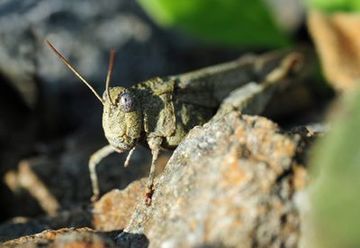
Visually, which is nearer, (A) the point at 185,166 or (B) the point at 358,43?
(A) the point at 185,166

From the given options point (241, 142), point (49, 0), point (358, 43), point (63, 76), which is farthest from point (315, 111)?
point (241, 142)

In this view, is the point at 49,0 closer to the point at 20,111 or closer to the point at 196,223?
the point at 20,111

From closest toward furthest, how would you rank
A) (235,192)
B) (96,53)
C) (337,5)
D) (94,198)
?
(235,192), (94,198), (337,5), (96,53)

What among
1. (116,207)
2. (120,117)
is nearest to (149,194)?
(116,207)

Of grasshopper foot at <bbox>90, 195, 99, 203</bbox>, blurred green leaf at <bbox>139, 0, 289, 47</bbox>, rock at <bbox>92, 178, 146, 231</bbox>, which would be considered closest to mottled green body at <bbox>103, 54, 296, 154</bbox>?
rock at <bbox>92, 178, 146, 231</bbox>

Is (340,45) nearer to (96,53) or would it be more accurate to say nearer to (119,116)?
(96,53)

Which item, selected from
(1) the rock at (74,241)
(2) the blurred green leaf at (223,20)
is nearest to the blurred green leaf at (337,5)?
(2) the blurred green leaf at (223,20)

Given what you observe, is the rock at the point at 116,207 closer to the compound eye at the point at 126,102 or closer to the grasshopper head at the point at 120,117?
the grasshopper head at the point at 120,117
